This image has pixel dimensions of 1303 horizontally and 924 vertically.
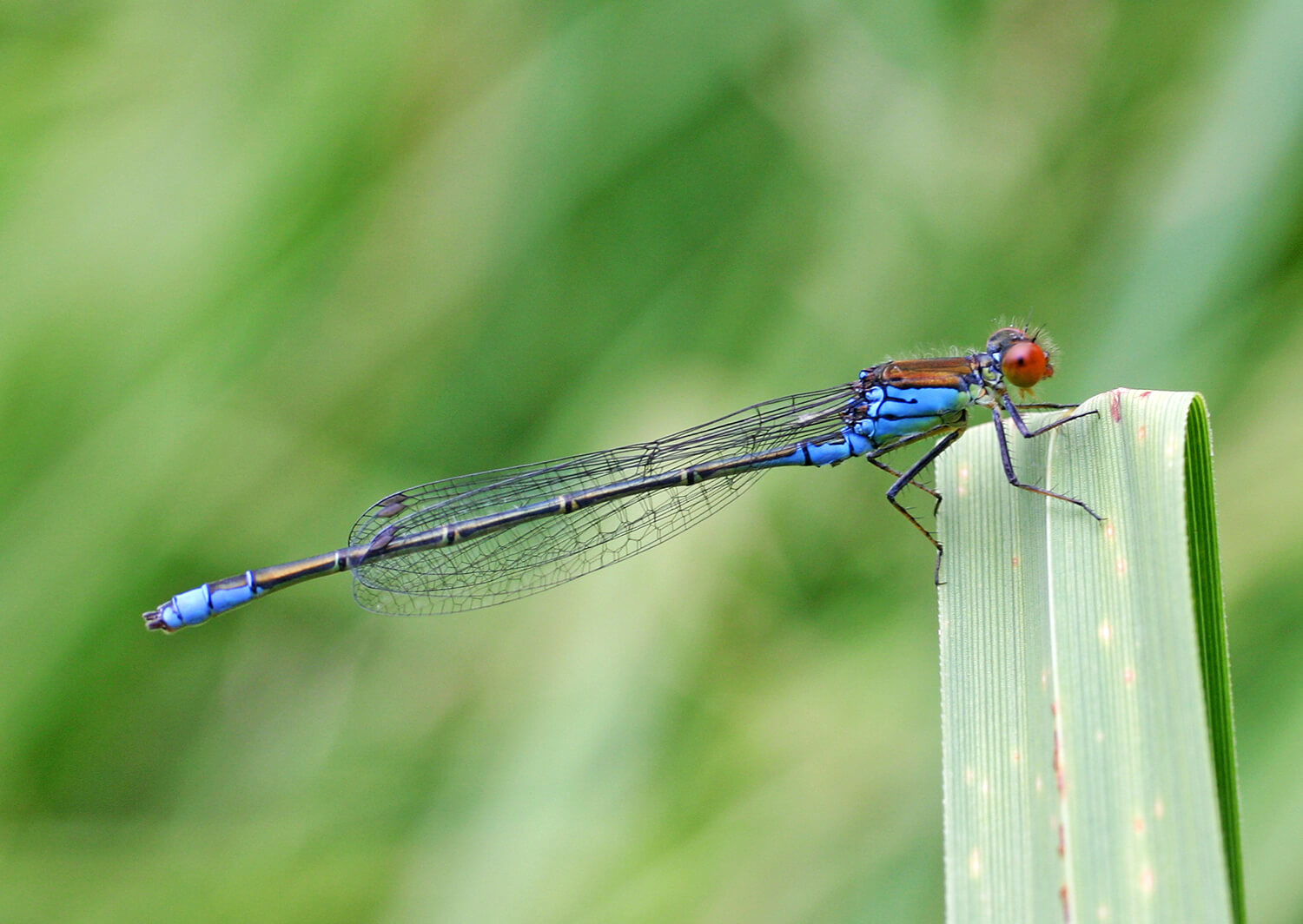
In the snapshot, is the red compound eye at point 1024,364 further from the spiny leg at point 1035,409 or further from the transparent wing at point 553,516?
the transparent wing at point 553,516

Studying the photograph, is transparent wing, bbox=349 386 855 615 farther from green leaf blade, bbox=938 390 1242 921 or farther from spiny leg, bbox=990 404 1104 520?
green leaf blade, bbox=938 390 1242 921

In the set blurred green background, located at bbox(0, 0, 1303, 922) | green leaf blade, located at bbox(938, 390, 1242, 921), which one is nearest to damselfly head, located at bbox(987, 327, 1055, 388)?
blurred green background, located at bbox(0, 0, 1303, 922)

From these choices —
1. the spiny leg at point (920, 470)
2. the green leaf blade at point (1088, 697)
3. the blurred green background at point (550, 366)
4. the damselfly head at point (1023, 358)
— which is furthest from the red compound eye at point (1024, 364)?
the green leaf blade at point (1088, 697)

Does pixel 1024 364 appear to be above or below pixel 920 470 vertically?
above

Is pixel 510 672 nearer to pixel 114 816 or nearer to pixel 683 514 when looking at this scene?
pixel 683 514

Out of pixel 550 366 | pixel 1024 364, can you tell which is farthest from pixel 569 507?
pixel 1024 364

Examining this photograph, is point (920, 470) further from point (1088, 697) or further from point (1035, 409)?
point (1088, 697)

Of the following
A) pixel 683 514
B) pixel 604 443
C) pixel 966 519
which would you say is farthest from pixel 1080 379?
pixel 604 443

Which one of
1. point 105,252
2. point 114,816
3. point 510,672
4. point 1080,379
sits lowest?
point 114,816
